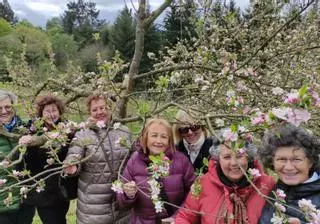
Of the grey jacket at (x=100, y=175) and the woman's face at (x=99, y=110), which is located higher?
the woman's face at (x=99, y=110)

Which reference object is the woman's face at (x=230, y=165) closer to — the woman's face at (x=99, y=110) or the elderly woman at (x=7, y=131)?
the woman's face at (x=99, y=110)

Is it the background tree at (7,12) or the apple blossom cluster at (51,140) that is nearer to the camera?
the apple blossom cluster at (51,140)

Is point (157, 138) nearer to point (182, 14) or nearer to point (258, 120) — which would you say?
point (258, 120)

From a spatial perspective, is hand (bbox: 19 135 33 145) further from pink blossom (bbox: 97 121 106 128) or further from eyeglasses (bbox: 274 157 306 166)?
eyeglasses (bbox: 274 157 306 166)

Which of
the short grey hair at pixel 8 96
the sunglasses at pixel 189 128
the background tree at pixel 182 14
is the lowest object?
the sunglasses at pixel 189 128

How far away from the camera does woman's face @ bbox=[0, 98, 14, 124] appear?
3740mm

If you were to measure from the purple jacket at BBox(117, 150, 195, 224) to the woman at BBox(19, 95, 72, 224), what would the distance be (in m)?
0.72

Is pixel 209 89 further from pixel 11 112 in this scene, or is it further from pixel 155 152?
pixel 11 112

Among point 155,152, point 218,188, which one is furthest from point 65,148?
point 218,188

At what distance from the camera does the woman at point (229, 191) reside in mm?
2600

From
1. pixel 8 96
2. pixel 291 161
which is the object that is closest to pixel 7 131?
pixel 8 96

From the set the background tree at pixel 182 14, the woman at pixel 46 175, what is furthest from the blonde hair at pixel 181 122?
the background tree at pixel 182 14

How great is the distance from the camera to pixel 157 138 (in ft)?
10.2

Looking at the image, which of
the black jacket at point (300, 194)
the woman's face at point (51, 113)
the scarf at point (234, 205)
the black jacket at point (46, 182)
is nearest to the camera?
the black jacket at point (300, 194)
